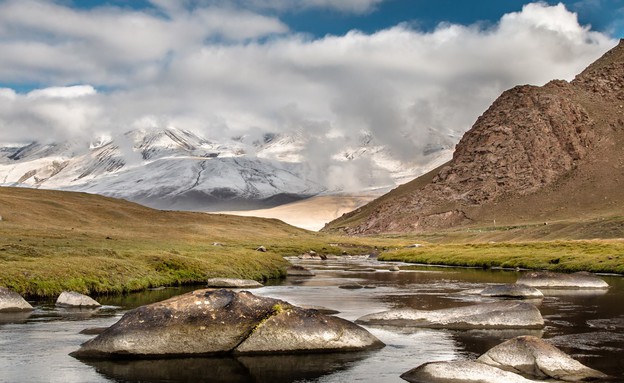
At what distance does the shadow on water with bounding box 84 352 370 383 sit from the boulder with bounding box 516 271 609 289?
40.5 metres

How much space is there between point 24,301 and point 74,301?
3.41 meters

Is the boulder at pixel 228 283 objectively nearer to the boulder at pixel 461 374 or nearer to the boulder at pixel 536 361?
the boulder at pixel 461 374

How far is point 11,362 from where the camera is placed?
26.4 metres

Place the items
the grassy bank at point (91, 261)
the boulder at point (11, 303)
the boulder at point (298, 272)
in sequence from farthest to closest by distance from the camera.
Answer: the boulder at point (298, 272) < the grassy bank at point (91, 261) < the boulder at point (11, 303)

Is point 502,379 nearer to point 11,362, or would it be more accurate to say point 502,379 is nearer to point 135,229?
point 11,362

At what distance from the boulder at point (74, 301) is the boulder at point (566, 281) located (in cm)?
3933

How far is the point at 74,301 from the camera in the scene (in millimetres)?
45562

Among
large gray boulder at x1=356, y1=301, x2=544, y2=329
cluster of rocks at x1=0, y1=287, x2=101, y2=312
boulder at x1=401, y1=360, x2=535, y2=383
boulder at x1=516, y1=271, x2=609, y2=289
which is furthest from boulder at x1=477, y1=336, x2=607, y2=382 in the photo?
boulder at x1=516, y1=271, x2=609, y2=289

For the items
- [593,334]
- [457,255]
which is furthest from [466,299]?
[457,255]

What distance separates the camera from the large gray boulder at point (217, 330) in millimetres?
28203

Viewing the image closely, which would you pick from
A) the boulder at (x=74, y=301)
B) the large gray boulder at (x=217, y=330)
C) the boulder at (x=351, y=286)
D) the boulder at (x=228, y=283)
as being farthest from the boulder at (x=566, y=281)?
the large gray boulder at (x=217, y=330)

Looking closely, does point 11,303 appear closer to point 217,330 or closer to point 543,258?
point 217,330

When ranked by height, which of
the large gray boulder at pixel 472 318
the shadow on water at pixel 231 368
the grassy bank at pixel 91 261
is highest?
the grassy bank at pixel 91 261

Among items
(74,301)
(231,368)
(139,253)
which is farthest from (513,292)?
(139,253)
